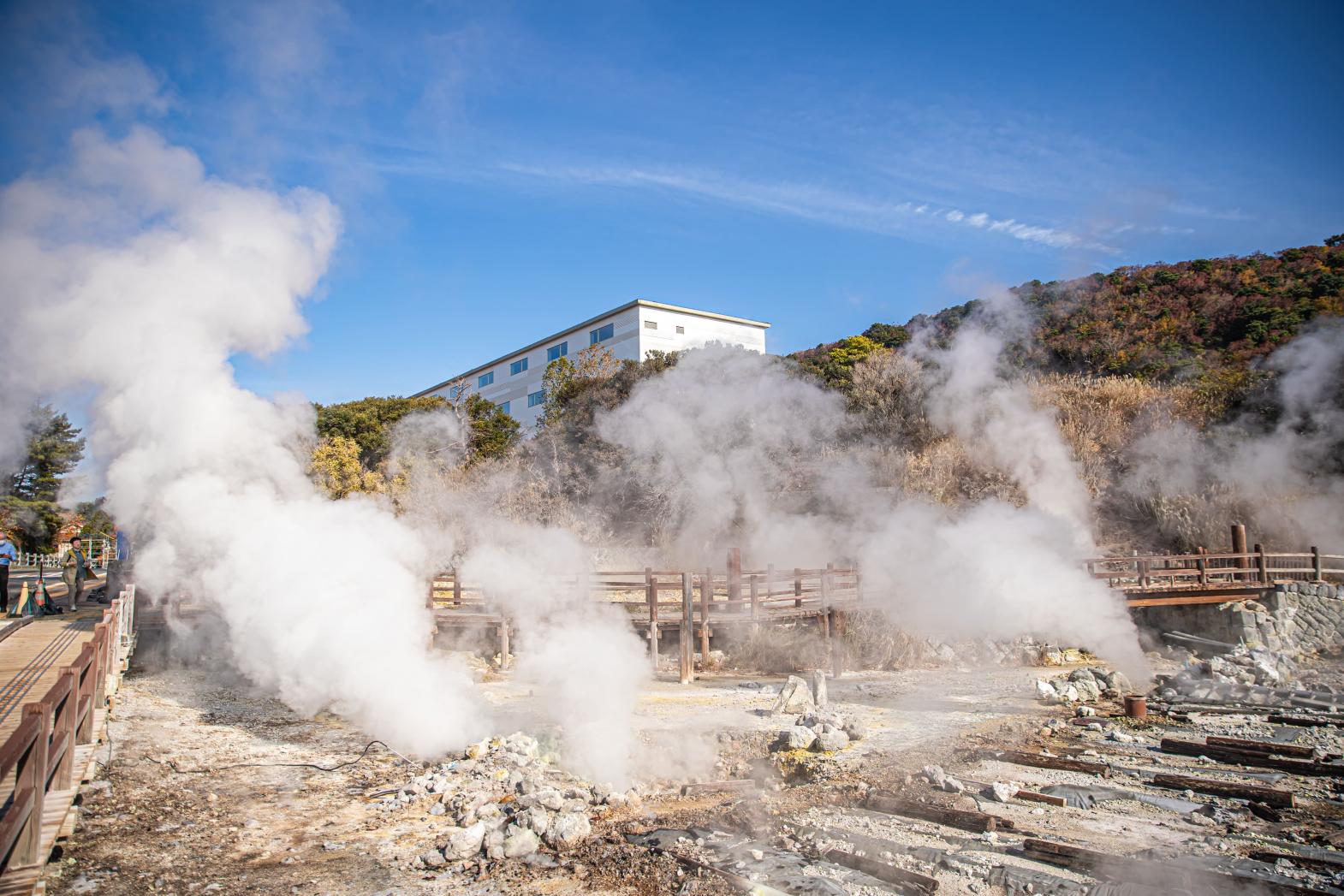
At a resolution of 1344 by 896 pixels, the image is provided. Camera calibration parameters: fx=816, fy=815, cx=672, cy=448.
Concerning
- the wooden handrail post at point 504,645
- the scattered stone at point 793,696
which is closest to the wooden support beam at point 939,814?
the scattered stone at point 793,696

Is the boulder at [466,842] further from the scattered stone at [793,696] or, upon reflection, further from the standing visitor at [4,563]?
the standing visitor at [4,563]

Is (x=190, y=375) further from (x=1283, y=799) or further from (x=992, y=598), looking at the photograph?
(x=992, y=598)

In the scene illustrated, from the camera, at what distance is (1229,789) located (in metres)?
8.07

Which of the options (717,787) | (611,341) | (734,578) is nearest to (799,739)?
(717,787)

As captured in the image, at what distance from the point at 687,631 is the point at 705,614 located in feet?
2.17

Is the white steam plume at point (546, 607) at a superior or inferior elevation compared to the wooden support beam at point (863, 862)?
superior

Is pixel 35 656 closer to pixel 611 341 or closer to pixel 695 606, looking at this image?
pixel 695 606

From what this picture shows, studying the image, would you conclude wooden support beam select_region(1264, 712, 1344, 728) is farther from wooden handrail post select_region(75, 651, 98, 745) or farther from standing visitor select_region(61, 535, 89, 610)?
standing visitor select_region(61, 535, 89, 610)

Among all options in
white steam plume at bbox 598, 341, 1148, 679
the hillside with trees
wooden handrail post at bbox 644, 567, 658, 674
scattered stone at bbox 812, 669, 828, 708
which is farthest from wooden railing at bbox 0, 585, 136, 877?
the hillside with trees

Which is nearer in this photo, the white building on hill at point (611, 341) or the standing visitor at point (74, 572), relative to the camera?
the standing visitor at point (74, 572)

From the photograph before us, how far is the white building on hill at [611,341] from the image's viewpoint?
43188mm

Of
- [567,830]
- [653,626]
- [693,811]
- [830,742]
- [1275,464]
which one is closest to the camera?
[567,830]

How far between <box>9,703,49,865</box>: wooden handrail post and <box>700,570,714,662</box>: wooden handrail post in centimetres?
1159

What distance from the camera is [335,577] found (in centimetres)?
937
